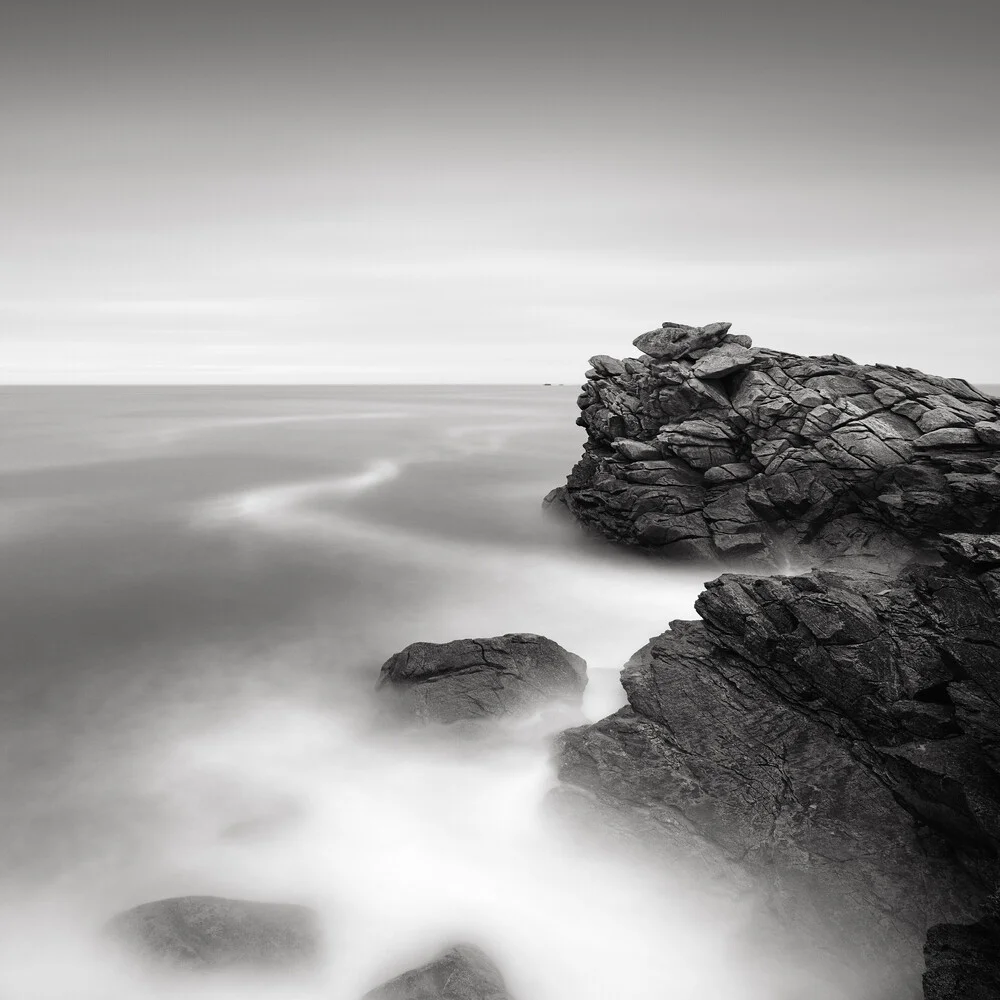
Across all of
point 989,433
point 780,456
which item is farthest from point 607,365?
point 989,433

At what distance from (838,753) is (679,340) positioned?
2233cm

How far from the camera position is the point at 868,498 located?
24750mm

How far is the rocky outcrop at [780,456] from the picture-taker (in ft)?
77.3

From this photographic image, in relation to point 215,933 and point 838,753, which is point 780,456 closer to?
point 838,753

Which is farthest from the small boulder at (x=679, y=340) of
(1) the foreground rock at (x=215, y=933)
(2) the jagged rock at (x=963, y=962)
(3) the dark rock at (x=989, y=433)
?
(1) the foreground rock at (x=215, y=933)

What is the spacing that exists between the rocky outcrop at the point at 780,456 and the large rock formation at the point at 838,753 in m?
10.8

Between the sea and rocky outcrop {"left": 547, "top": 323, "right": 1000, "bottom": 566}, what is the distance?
277 cm

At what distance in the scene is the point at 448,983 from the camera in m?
9.85

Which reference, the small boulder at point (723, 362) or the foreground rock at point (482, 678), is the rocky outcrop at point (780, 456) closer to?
the small boulder at point (723, 362)

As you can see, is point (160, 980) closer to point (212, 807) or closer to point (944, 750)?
point (212, 807)

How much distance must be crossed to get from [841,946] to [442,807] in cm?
742

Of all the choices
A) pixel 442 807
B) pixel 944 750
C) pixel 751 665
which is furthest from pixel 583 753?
pixel 944 750

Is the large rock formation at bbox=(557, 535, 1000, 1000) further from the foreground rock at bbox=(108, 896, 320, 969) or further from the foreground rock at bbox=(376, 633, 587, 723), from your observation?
the foreground rock at bbox=(108, 896, 320, 969)

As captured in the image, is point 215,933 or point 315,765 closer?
point 215,933
